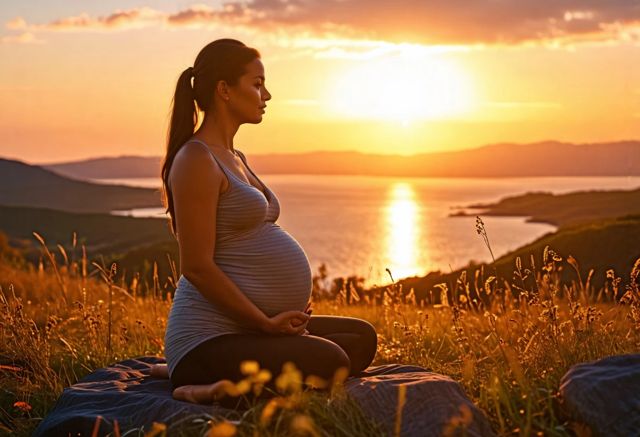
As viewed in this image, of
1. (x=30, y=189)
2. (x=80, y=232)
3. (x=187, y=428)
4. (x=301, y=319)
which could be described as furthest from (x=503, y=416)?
(x=30, y=189)

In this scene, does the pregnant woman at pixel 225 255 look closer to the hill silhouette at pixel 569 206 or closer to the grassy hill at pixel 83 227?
the hill silhouette at pixel 569 206

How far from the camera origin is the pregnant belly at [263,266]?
4.70 m

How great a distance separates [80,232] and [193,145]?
10051 centimetres

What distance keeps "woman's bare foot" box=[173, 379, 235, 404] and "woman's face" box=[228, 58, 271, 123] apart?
1692 millimetres

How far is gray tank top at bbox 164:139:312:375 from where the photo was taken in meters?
4.67

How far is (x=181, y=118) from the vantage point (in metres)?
4.87

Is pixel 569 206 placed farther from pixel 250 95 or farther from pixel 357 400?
pixel 357 400

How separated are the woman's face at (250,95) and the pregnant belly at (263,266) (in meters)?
0.74

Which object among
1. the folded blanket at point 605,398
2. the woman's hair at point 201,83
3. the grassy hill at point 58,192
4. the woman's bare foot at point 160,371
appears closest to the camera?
the folded blanket at point 605,398

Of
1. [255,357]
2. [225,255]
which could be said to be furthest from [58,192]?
[255,357]

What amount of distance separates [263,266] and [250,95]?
1.10 meters

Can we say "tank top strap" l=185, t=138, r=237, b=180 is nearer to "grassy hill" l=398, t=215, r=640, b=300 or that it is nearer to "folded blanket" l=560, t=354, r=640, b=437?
"folded blanket" l=560, t=354, r=640, b=437

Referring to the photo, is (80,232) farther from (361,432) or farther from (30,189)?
(361,432)

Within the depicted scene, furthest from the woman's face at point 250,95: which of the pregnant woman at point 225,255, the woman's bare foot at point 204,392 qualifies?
the woman's bare foot at point 204,392
